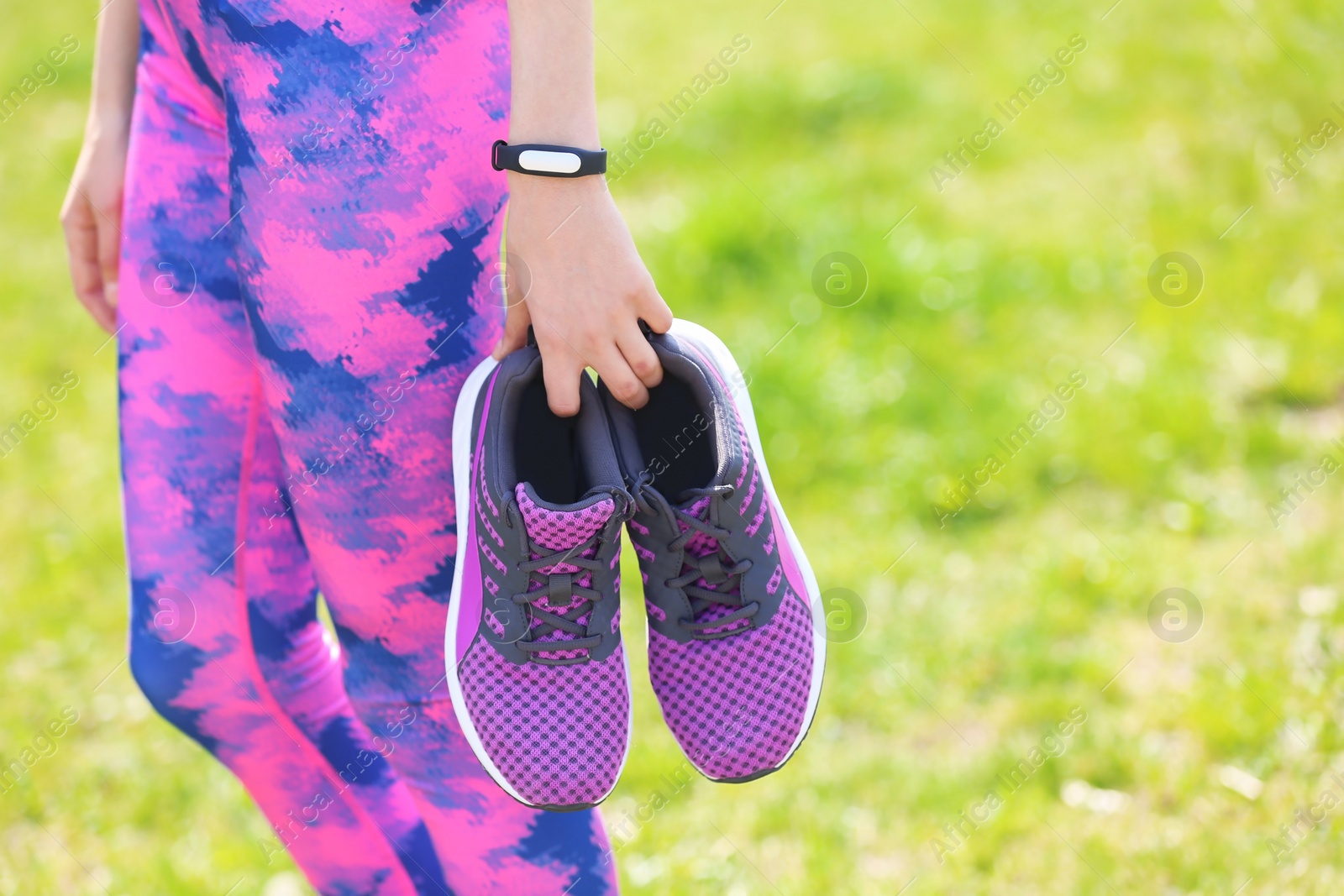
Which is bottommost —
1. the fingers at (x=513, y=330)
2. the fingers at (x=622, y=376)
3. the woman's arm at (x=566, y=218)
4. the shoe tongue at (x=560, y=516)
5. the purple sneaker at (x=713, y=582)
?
the purple sneaker at (x=713, y=582)

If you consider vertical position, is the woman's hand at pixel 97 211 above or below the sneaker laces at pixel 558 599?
above

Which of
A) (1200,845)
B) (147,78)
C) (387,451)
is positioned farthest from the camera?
(1200,845)

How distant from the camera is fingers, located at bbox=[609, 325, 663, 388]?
1.13 m

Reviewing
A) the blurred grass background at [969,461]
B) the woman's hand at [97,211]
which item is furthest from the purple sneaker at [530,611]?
the blurred grass background at [969,461]

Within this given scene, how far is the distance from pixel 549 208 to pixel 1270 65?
12.9 ft

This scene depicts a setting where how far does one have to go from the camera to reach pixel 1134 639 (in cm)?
241

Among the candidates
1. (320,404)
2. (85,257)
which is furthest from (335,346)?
(85,257)

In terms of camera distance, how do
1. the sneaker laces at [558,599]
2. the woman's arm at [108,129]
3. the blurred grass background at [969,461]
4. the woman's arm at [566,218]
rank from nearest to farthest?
the woman's arm at [566,218] < the sneaker laces at [558,599] < the woman's arm at [108,129] < the blurred grass background at [969,461]

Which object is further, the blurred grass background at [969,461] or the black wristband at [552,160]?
the blurred grass background at [969,461]

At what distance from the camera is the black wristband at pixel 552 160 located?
1.06 metres

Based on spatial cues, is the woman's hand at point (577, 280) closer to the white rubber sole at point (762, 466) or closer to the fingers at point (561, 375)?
the fingers at point (561, 375)

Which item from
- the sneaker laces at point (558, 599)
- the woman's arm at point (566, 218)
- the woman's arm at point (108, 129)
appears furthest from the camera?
the woman's arm at point (108, 129)

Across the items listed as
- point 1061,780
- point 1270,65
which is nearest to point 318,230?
point 1061,780

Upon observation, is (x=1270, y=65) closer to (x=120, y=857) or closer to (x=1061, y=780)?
(x=1061, y=780)
